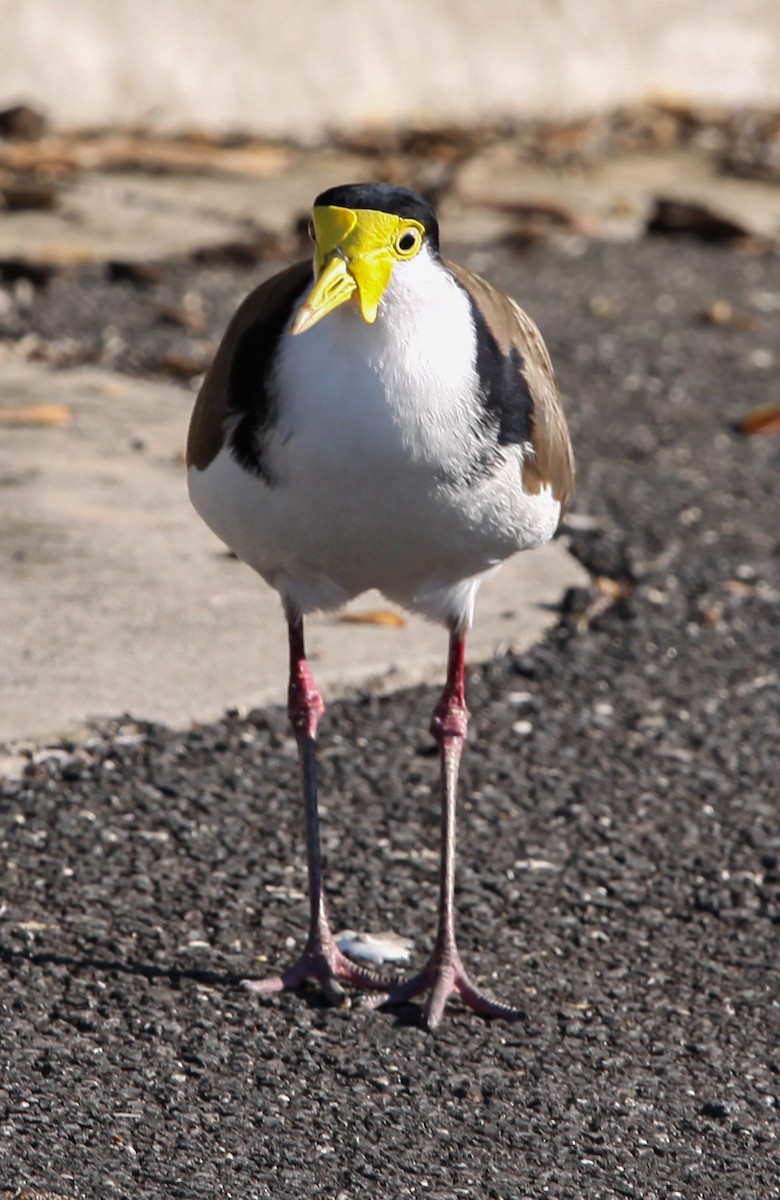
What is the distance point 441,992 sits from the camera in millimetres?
3748

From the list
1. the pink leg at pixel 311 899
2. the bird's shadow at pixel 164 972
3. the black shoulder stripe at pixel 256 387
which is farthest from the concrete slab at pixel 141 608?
the black shoulder stripe at pixel 256 387

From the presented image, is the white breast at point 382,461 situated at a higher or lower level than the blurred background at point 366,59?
higher

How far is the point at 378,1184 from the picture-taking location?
3141mm

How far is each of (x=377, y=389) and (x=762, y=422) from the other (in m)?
4.15

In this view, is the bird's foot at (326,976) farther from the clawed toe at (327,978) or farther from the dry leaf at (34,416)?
the dry leaf at (34,416)

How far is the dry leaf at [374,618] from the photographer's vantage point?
5.36 metres

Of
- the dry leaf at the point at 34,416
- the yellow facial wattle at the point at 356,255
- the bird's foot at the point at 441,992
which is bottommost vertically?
the dry leaf at the point at 34,416

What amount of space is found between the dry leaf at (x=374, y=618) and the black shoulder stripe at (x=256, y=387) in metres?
1.76

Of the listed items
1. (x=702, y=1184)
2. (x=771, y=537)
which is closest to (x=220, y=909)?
(x=702, y=1184)

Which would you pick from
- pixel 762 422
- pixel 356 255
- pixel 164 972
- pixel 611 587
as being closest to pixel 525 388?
pixel 356 255

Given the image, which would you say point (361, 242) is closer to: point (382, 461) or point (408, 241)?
point (408, 241)

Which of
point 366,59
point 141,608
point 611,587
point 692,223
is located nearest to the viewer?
point 141,608

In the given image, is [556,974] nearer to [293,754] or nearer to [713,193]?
[293,754]

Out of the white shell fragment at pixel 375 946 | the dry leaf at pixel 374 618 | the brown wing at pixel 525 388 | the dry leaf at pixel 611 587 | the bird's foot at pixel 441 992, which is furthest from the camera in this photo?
the dry leaf at pixel 611 587
